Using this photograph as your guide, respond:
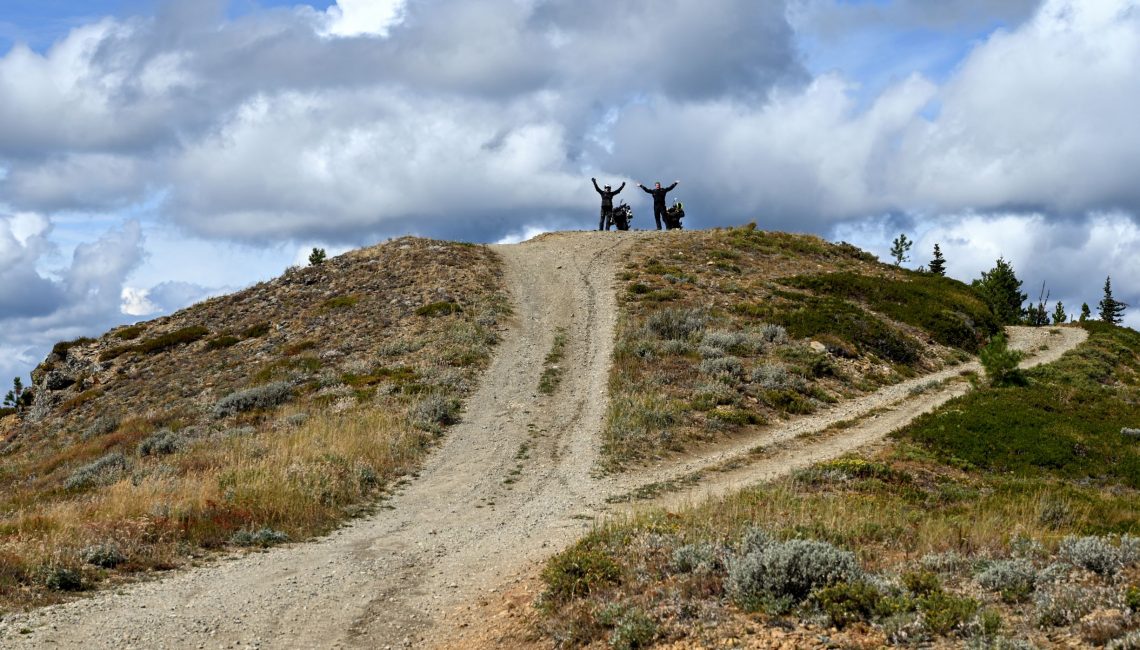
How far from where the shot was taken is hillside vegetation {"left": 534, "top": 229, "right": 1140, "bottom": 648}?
27.0 ft

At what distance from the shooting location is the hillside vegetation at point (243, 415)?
14.3m

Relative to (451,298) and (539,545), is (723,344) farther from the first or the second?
(539,545)

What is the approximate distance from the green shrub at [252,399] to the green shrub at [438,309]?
957cm

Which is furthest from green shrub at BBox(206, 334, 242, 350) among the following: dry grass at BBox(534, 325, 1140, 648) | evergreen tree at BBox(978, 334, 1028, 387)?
evergreen tree at BBox(978, 334, 1028, 387)

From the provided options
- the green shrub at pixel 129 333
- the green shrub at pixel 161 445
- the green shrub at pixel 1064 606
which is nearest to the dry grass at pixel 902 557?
the green shrub at pixel 1064 606

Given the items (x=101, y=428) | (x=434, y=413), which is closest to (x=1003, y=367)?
(x=434, y=413)

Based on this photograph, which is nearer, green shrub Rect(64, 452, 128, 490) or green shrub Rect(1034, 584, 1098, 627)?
green shrub Rect(1034, 584, 1098, 627)

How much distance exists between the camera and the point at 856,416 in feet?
84.6

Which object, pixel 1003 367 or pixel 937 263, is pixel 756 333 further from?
pixel 937 263

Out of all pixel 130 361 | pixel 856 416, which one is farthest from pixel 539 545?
pixel 130 361

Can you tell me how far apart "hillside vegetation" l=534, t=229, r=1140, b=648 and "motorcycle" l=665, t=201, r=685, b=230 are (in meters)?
17.9

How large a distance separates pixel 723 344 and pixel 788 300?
9943 mm

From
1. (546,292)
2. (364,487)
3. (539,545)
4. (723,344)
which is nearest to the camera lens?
(539,545)

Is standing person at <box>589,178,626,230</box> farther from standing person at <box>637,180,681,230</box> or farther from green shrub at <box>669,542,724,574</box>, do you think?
green shrub at <box>669,542,724,574</box>
